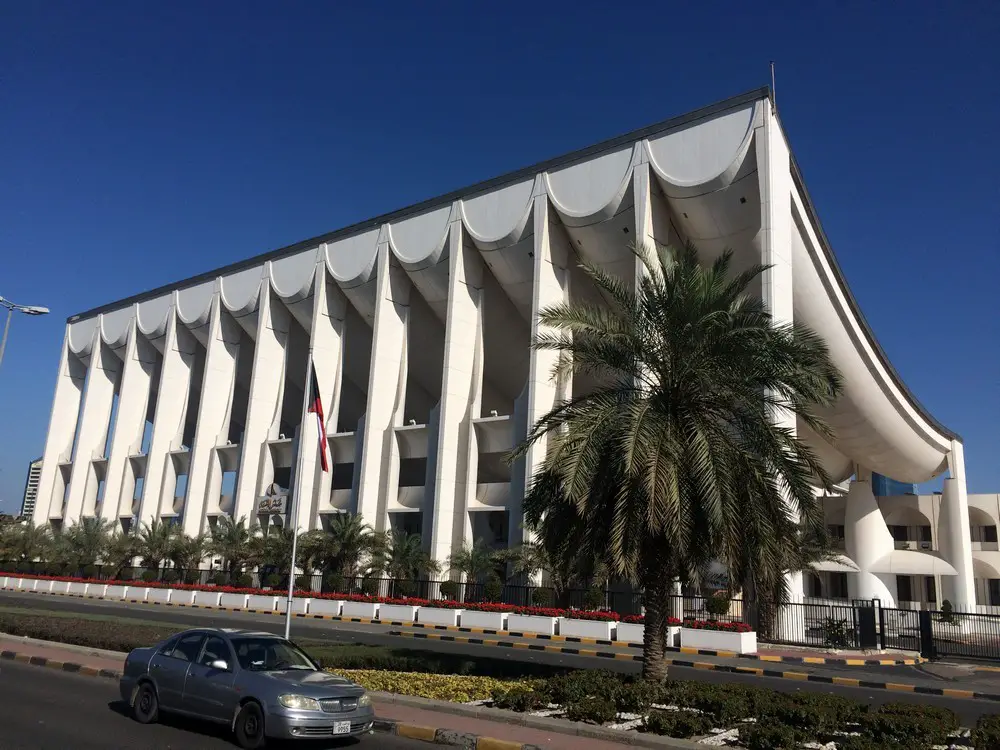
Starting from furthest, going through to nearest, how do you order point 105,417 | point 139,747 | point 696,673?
point 105,417
point 696,673
point 139,747

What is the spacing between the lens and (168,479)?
54.5 meters

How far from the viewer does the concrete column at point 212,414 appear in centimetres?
5091

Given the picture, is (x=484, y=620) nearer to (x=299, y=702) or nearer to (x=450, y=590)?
(x=450, y=590)

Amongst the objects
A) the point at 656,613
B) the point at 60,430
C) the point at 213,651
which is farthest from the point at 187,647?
the point at 60,430

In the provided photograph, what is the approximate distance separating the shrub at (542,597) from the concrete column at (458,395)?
24.8 feet

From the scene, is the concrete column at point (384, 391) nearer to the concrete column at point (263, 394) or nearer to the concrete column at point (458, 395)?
the concrete column at point (458, 395)

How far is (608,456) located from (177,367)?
49.0 m

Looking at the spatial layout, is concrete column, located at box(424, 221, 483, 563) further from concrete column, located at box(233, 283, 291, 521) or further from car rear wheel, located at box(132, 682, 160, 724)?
car rear wheel, located at box(132, 682, 160, 724)

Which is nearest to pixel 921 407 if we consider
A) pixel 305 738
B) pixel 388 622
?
pixel 388 622

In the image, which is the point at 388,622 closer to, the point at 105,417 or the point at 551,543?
the point at 551,543

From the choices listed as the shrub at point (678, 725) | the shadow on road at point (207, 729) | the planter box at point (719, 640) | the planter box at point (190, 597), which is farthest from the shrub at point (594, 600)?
the shadow on road at point (207, 729)

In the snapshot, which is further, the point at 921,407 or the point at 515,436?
the point at 921,407

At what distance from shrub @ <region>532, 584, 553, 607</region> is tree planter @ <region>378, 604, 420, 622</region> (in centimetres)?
493

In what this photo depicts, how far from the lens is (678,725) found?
1008cm
